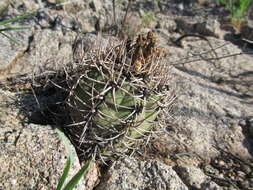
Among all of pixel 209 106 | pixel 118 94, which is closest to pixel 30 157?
pixel 118 94

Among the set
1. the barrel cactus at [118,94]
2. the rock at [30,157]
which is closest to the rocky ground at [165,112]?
the rock at [30,157]

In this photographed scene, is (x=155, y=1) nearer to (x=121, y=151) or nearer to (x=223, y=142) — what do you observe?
(x=223, y=142)

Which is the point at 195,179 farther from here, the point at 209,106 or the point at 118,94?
the point at 209,106

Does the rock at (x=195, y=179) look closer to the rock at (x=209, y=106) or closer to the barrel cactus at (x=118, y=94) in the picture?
the rock at (x=209, y=106)

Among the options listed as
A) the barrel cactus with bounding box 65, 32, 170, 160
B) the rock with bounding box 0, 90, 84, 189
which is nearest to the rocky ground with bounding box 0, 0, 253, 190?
the rock with bounding box 0, 90, 84, 189

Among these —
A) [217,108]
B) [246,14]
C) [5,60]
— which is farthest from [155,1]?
[5,60]

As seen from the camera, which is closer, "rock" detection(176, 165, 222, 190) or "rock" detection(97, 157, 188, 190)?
"rock" detection(97, 157, 188, 190)

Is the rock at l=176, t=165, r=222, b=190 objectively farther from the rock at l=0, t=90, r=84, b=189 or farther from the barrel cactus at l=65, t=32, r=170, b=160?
the rock at l=0, t=90, r=84, b=189
